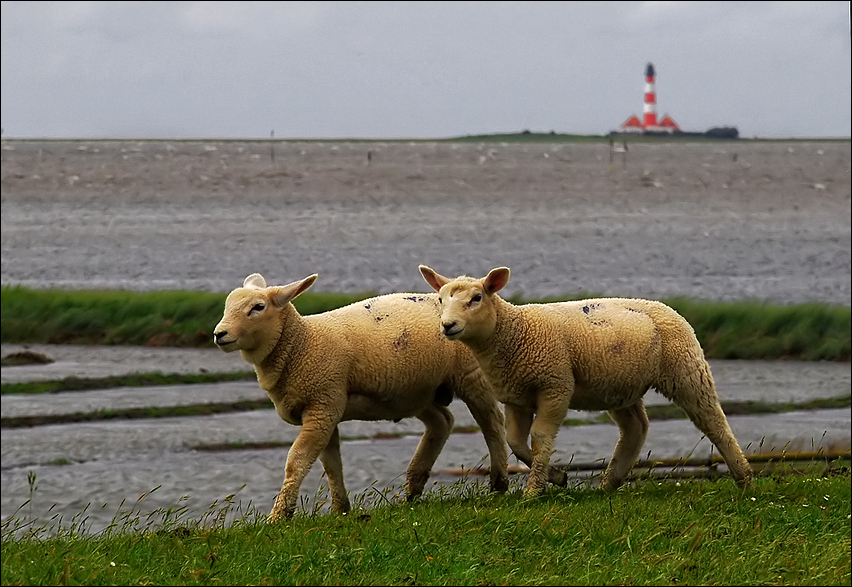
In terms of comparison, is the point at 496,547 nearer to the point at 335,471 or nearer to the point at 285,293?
the point at 335,471

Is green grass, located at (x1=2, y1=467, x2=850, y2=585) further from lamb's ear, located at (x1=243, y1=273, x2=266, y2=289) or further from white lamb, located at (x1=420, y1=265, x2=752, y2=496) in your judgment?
lamb's ear, located at (x1=243, y1=273, x2=266, y2=289)

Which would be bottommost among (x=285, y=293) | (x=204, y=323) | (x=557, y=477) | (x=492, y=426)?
(x=204, y=323)

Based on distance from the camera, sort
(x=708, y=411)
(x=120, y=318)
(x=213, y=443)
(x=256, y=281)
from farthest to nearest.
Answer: (x=120, y=318), (x=213, y=443), (x=256, y=281), (x=708, y=411)

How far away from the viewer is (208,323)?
2764cm

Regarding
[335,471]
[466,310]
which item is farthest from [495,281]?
[335,471]

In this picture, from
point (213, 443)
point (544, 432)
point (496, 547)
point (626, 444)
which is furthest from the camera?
point (213, 443)

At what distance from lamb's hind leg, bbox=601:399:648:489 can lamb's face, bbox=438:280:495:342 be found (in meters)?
1.45

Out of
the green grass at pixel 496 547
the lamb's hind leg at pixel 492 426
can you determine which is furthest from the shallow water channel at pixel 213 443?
the green grass at pixel 496 547

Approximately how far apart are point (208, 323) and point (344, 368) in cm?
1823

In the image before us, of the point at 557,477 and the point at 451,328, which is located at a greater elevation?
the point at 451,328

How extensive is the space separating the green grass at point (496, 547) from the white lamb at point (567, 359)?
546mm

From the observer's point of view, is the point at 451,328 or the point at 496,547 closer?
the point at 496,547

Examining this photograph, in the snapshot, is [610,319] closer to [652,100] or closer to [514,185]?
[514,185]

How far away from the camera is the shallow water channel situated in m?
16.2
